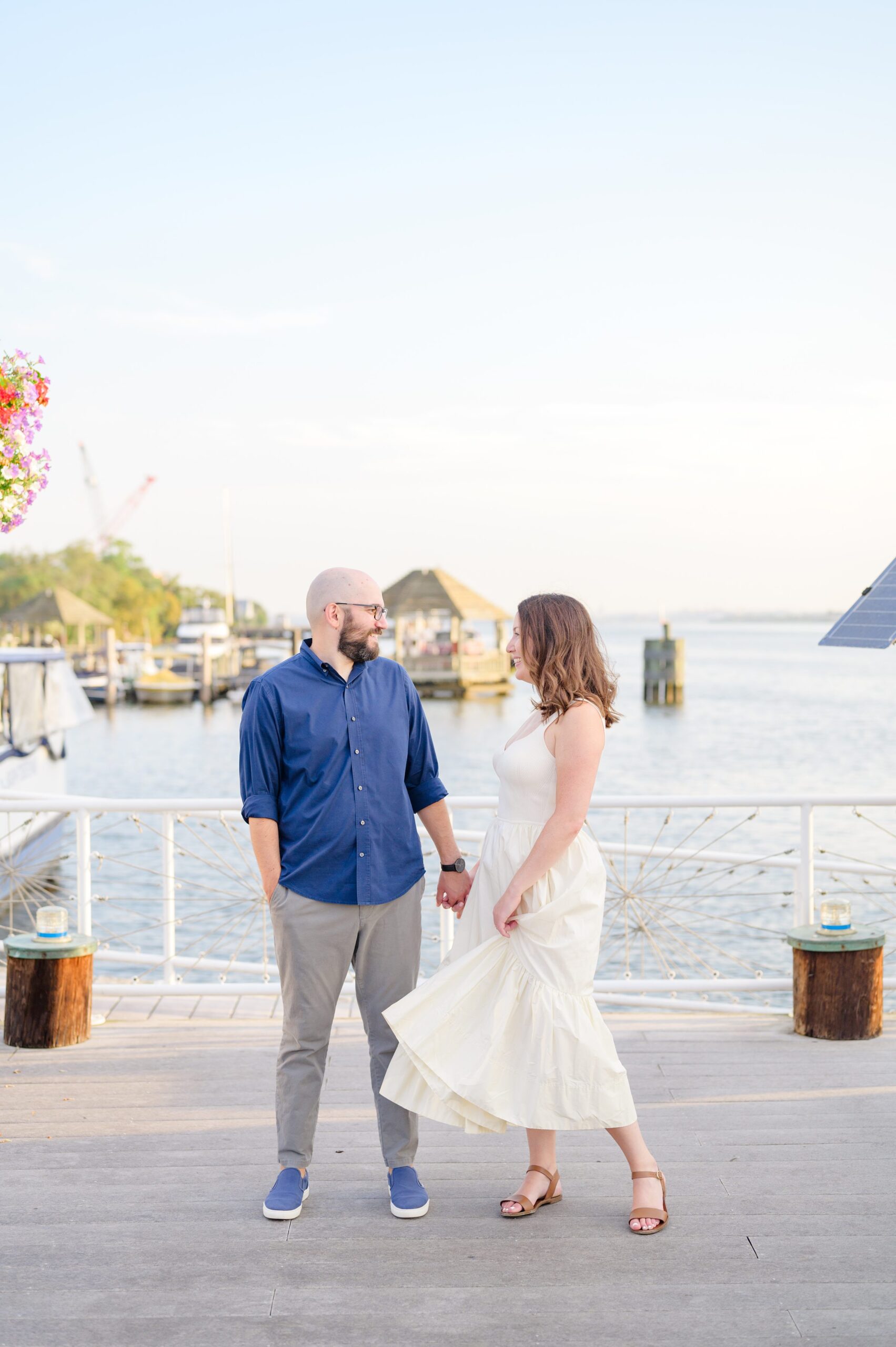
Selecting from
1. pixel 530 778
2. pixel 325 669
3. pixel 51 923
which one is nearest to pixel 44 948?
pixel 51 923

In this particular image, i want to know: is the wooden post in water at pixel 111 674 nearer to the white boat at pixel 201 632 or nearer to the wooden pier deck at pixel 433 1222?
the white boat at pixel 201 632

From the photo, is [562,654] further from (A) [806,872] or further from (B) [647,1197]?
(A) [806,872]

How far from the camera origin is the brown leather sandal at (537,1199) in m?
2.99

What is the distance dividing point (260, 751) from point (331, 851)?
1.01ft

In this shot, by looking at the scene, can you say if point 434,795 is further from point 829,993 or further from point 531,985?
point 829,993

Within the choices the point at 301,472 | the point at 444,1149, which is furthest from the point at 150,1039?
the point at 301,472

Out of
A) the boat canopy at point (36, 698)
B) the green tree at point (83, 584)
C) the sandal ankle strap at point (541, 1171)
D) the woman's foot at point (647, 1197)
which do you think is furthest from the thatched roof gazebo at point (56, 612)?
the woman's foot at point (647, 1197)

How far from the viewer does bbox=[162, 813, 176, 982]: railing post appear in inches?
213

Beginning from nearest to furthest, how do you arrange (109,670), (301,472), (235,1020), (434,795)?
(434,795) → (235,1020) → (301,472) → (109,670)

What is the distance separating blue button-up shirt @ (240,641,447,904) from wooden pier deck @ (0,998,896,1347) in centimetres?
85

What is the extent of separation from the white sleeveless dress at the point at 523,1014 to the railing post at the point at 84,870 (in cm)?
254

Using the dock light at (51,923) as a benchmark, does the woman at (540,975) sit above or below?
above

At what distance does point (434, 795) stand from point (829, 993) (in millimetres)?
2195

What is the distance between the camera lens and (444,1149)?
351 centimetres
